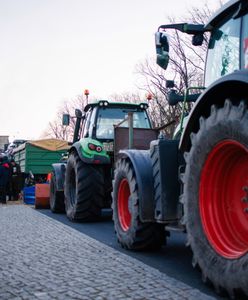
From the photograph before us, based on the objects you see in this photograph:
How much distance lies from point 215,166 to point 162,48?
1.55m

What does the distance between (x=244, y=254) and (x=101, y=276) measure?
5.44 feet

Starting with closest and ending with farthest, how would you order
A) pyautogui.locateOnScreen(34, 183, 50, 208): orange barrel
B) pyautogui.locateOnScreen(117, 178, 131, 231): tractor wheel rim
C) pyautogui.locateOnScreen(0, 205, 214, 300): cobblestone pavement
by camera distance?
pyautogui.locateOnScreen(0, 205, 214, 300): cobblestone pavement, pyautogui.locateOnScreen(117, 178, 131, 231): tractor wheel rim, pyautogui.locateOnScreen(34, 183, 50, 208): orange barrel

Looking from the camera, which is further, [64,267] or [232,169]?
[64,267]

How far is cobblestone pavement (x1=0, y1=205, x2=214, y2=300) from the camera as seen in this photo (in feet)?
12.4

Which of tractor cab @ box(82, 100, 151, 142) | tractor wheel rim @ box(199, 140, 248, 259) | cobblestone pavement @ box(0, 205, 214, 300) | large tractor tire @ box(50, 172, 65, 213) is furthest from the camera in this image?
large tractor tire @ box(50, 172, 65, 213)

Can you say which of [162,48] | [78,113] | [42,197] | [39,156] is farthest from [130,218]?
[39,156]

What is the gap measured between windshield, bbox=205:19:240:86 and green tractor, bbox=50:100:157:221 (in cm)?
317

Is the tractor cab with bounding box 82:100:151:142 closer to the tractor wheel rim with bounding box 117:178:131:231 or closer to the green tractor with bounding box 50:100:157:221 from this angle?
the green tractor with bounding box 50:100:157:221

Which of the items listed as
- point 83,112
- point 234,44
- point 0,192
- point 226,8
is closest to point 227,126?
point 234,44

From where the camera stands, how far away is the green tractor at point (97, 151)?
8625 mm

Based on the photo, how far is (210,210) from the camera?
3807mm

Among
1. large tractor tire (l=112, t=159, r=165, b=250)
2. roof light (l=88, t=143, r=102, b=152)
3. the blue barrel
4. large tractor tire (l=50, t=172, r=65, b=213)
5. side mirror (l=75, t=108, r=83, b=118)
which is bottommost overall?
the blue barrel

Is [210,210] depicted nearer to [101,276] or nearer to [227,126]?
[227,126]

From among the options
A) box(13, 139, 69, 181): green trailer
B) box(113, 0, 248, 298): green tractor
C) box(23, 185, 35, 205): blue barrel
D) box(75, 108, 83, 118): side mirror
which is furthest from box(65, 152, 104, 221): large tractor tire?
box(13, 139, 69, 181): green trailer
